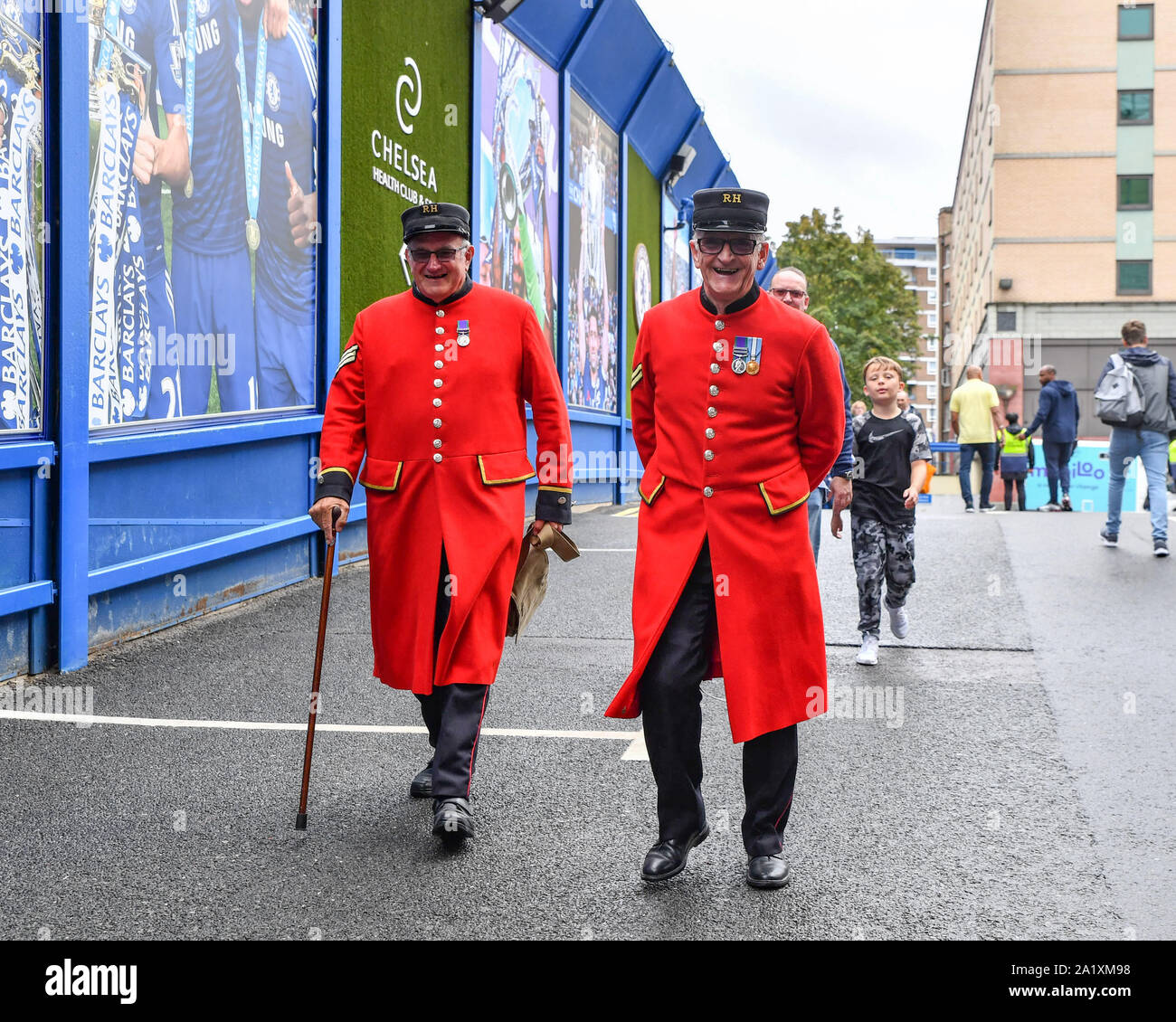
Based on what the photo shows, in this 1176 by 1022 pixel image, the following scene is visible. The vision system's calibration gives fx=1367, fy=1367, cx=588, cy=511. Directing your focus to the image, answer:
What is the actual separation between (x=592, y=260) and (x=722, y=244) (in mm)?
14359

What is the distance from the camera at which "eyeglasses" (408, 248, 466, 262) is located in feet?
14.2

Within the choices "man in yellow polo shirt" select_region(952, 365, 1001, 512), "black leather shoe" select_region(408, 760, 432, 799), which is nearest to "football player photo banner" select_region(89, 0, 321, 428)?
"black leather shoe" select_region(408, 760, 432, 799)

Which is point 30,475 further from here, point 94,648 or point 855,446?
point 855,446

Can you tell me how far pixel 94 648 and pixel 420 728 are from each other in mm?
2198

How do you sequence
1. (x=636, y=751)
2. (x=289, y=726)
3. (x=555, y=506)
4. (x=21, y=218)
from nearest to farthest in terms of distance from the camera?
(x=555, y=506), (x=636, y=751), (x=289, y=726), (x=21, y=218)

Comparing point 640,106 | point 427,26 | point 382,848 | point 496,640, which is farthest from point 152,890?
point 640,106

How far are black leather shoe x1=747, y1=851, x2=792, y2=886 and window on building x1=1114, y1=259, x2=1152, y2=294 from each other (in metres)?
43.9

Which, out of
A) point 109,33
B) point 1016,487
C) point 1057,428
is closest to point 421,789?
point 109,33

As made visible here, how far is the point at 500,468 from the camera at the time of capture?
433cm

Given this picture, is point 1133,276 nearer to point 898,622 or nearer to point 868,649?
point 898,622

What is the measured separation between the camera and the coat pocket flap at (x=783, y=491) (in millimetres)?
3760

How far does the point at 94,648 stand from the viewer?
678 centimetres

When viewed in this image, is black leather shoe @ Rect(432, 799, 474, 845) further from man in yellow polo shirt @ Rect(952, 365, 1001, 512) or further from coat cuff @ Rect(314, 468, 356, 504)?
man in yellow polo shirt @ Rect(952, 365, 1001, 512)
